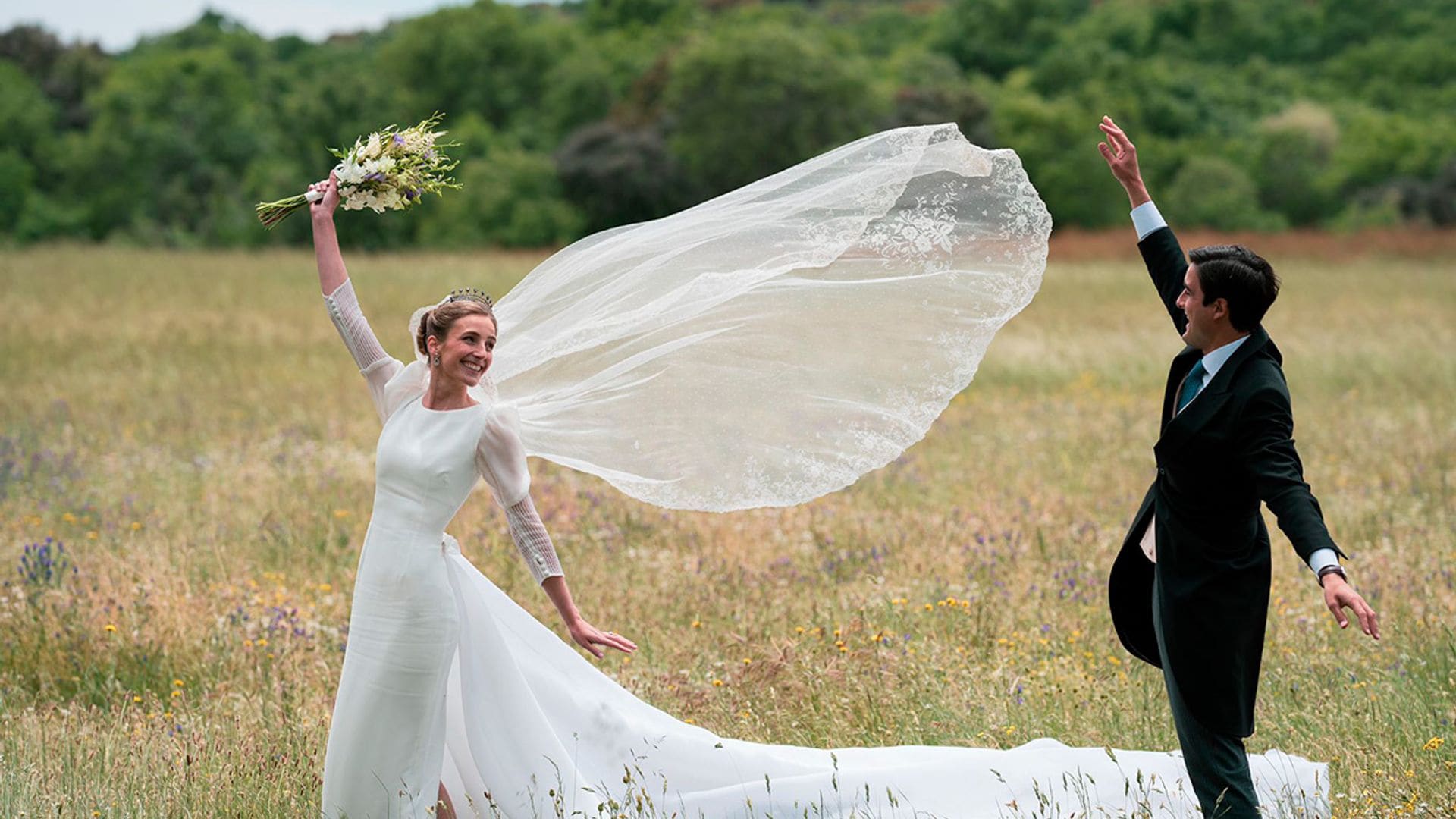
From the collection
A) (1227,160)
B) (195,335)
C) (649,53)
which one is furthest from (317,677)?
(649,53)

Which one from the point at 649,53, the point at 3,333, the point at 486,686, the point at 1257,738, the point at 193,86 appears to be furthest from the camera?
the point at 649,53

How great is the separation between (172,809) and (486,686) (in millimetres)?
1211

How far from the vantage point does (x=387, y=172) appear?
459 cm

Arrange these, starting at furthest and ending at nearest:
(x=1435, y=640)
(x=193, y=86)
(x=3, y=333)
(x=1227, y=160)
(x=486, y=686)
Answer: (x=193, y=86)
(x=1227, y=160)
(x=3, y=333)
(x=1435, y=640)
(x=486, y=686)

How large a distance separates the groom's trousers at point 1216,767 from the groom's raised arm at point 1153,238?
3.28 feet

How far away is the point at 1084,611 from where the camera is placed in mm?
7250

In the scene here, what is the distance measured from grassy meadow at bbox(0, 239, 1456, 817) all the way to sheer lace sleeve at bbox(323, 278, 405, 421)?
1.48 metres

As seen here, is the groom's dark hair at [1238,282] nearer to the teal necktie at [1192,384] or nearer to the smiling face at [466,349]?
the teal necktie at [1192,384]

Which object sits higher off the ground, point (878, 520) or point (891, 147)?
point (891, 147)

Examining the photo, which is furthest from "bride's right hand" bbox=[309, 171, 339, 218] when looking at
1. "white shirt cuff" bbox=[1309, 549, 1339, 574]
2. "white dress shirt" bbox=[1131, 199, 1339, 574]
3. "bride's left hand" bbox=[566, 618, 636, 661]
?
"white shirt cuff" bbox=[1309, 549, 1339, 574]

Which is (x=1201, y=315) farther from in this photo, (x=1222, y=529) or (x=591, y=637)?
(x=591, y=637)

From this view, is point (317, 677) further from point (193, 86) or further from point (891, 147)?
point (193, 86)

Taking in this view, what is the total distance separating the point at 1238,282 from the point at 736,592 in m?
4.33

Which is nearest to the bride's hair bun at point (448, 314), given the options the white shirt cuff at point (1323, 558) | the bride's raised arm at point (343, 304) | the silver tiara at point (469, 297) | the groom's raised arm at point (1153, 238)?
the silver tiara at point (469, 297)
